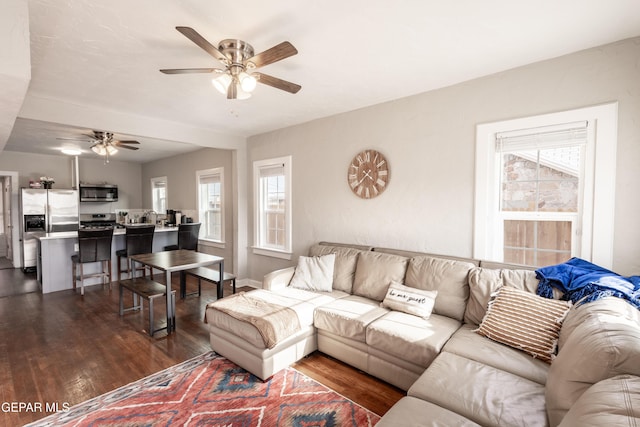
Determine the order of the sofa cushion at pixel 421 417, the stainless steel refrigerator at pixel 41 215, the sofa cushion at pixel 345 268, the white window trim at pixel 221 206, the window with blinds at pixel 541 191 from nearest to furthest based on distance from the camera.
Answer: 1. the sofa cushion at pixel 421 417
2. the window with blinds at pixel 541 191
3. the sofa cushion at pixel 345 268
4. the white window trim at pixel 221 206
5. the stainless steel refrigerator at pixel 41 215

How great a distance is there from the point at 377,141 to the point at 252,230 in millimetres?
2715

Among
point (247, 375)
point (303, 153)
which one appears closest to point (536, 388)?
point (247, 375)

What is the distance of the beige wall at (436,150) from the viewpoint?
7.04ft

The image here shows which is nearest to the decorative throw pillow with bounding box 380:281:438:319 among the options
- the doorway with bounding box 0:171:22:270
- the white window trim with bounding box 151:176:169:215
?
the white window trim with bounding box 151:176:169:215

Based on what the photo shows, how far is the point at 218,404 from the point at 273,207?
308cm

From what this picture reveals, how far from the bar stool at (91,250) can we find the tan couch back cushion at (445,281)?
476 cm

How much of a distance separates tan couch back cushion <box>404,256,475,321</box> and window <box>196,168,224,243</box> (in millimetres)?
4149

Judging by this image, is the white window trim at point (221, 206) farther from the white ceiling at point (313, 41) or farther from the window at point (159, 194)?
the white ceiling at point (313, 41)

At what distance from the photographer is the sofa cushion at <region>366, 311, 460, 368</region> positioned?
2.08 m

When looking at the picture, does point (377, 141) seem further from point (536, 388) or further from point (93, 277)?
point (93, 277)

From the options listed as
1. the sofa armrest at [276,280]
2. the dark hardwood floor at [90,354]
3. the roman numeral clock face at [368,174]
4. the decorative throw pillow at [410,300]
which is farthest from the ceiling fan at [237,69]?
the dark hardwood floor at [90,354]

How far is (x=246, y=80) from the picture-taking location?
207 centimetres

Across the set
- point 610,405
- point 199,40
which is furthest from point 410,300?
point 199,40

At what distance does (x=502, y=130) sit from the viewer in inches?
103
